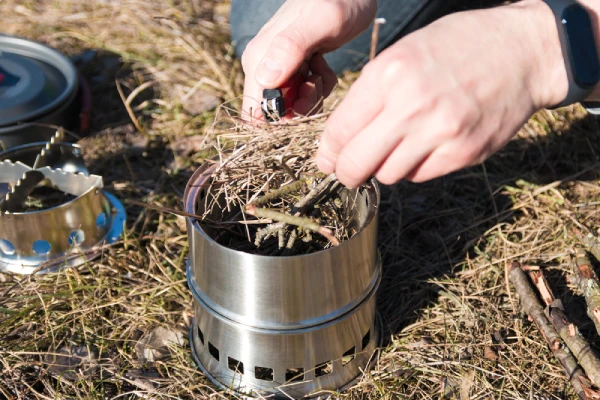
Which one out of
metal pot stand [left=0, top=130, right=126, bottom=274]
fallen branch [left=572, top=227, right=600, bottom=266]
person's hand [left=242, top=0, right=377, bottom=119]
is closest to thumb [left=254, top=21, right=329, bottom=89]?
person's hand [left=242, top=0, right=377, bottom=119]

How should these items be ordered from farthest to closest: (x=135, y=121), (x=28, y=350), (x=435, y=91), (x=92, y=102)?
(x=92, y=102) → (x=135, y=121) → (x=28, y=350) → (x=435, y=91)

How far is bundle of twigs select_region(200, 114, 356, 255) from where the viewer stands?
167cm

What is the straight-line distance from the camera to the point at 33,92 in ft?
9.00

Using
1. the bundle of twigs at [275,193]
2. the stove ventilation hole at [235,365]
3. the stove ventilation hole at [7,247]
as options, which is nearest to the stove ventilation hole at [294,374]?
the stove ventilation hole at [235,365]

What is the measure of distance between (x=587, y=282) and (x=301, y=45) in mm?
1078

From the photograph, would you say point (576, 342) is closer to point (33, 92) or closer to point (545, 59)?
point (545, 59)

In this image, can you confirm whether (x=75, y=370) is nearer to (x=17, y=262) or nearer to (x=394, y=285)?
(x=17, y=262)

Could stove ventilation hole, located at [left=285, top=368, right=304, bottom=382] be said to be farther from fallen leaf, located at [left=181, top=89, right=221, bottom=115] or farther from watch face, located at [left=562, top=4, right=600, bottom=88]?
fallen leaf, located at [left=181, top=89, right=221, bottom=115]

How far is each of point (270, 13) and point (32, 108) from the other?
1.13 meters

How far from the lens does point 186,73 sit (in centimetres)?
322

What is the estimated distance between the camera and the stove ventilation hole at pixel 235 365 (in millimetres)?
1781

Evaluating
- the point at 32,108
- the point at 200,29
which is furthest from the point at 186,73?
the point at 32,108

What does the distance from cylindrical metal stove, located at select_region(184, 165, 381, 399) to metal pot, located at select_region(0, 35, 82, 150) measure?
1.22 meters

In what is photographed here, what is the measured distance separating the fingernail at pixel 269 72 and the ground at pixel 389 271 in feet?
2.63
